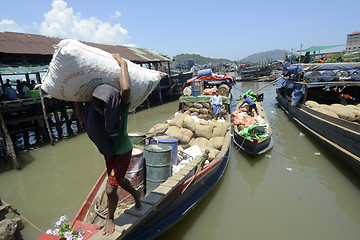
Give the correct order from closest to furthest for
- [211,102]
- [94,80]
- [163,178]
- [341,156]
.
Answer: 1. [94,80]
2. [163,178]
3. [341,156]
4. [211,102]

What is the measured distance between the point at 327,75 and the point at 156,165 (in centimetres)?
1013

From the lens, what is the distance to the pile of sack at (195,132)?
5.96 meters

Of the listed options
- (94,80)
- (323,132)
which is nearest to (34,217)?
(94,80)

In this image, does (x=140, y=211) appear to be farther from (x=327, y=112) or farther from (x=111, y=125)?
(x=327, y=112)

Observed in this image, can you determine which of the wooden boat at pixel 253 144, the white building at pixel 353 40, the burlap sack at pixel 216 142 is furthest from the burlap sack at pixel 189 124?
the white building at pixel 353 40

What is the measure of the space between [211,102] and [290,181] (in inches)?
160

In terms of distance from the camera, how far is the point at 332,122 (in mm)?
7047

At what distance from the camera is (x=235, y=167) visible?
6617 mm

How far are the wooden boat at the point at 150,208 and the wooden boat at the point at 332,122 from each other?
432 centimetres

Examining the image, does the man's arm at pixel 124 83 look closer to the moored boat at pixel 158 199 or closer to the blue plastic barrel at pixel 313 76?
the moored boat at pixel 158 199

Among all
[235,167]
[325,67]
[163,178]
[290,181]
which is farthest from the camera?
[325,67]

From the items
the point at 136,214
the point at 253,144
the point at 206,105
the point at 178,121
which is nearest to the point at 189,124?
the point at 178,121

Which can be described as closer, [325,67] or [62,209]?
[62,209]

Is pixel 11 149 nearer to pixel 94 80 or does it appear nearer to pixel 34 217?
pixel 34 217
